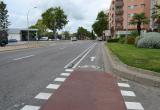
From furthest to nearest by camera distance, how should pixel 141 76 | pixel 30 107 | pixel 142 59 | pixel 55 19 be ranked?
pixel 55 19
pixel 142 59
pixel 141 76
pixel 30 107

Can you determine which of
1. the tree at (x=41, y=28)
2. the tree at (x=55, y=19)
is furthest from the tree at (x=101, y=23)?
the tree at (x=41, y=28)

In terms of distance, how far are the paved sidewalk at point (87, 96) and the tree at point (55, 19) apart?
136m

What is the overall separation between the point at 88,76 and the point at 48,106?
515cm

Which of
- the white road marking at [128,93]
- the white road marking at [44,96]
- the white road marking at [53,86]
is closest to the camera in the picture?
the white road marking at [44,96]

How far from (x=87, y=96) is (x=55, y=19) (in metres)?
139

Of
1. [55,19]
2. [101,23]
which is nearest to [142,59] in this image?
[55,19]

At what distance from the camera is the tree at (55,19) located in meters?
146

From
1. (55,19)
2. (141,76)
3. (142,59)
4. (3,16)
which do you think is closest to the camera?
(141,76)

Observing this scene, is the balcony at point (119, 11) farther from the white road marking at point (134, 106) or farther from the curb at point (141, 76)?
the white road marking at point (134, 106)

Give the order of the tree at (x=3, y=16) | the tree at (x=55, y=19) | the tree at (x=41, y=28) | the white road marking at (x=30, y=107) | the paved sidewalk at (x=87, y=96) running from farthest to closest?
the tree at (x=41, y=28) < the tree at (x=55, y=19) < the tree at (x=3, y=16) < the paved sidewalk at (x=87, y=96) < the white road marking at (x=30, y=107)

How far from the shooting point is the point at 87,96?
26.1 ft

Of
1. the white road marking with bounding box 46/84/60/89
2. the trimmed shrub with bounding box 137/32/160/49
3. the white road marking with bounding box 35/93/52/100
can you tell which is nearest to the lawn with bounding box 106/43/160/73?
the white road marking with bounding box 46/84/60/89

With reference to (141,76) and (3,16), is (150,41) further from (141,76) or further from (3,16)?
(3,16)

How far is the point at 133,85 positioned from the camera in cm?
1012
